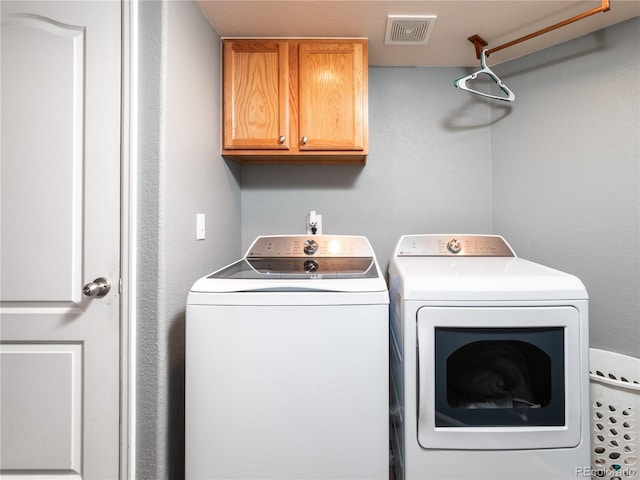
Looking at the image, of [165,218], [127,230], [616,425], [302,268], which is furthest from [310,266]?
[616,425]

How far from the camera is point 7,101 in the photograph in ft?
3.91

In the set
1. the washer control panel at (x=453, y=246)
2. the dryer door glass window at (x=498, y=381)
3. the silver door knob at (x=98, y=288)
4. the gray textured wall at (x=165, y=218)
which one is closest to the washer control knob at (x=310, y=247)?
the washer control panel at (x=453, y=246)

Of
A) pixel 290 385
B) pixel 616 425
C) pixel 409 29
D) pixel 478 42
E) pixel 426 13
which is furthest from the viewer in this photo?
pixel 478 42

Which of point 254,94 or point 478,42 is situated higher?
point 478,42

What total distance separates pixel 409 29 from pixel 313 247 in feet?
4.07

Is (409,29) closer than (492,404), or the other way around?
(492,404)

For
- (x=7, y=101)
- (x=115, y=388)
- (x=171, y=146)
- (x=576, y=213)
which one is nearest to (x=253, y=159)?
(x=171, y=146)

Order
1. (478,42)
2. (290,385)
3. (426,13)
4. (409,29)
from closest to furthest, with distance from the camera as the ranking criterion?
(290,385) → (426,13) → (409,29) → (478,42)

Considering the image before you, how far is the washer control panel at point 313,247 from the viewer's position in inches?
72.7

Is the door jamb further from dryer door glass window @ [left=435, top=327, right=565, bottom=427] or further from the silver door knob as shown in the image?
dryer door glass window @ [left=435, top=327, right=565, bottom=427]

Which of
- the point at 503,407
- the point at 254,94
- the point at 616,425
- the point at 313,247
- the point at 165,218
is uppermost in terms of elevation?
the point at 254,94

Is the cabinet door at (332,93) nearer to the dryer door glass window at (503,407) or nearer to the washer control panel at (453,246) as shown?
the washer control panel at (453,246)

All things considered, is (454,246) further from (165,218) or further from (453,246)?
(165,218)

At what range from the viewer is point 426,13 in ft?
5.14
